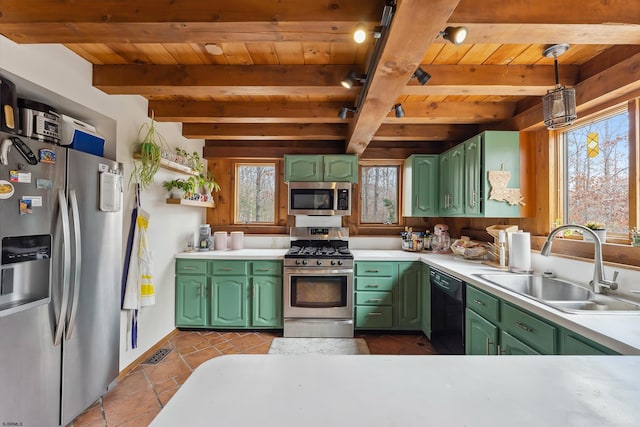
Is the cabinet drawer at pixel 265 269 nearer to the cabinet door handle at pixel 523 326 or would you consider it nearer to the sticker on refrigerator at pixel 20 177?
the sticker on refrigerator at pixel 20 177

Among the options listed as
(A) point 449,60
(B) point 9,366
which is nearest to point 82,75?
(B) point 9,366

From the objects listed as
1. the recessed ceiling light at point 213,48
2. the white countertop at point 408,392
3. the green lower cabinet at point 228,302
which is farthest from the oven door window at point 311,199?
the white countertop at point 408,392

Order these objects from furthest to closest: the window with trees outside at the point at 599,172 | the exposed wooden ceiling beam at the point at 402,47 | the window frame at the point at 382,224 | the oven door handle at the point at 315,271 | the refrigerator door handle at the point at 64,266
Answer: the window frame at the point at 382,224
the oven door handle at the point at 315,271
the window with trees outside at the point at 599,172
the refrigerator door handle at the point at 64,266
the exposed wooden ceiling beam at the point at 402,47

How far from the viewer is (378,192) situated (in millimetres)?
3922

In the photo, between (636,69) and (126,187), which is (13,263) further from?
(636,69)

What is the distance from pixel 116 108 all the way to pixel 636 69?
3.50m

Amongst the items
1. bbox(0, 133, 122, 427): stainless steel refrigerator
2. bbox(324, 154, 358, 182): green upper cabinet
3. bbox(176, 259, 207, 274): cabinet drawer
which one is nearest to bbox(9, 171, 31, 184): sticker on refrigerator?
bbox(0, 133, 122, 427): stainless steel refrigerator

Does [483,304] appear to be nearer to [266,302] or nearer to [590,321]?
[590,321]

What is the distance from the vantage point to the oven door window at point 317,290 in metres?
3.08

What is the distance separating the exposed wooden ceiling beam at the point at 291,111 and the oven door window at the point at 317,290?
1.65 m

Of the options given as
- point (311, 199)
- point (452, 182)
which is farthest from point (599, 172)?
point (311, 199)

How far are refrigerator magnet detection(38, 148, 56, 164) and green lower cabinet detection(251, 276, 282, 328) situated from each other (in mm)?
1991

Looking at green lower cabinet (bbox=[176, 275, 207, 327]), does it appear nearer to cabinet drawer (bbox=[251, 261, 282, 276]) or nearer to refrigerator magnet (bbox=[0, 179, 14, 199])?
cabinet drawer (bbox=[251, 261, 282, 276])

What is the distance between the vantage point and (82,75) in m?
1.99
